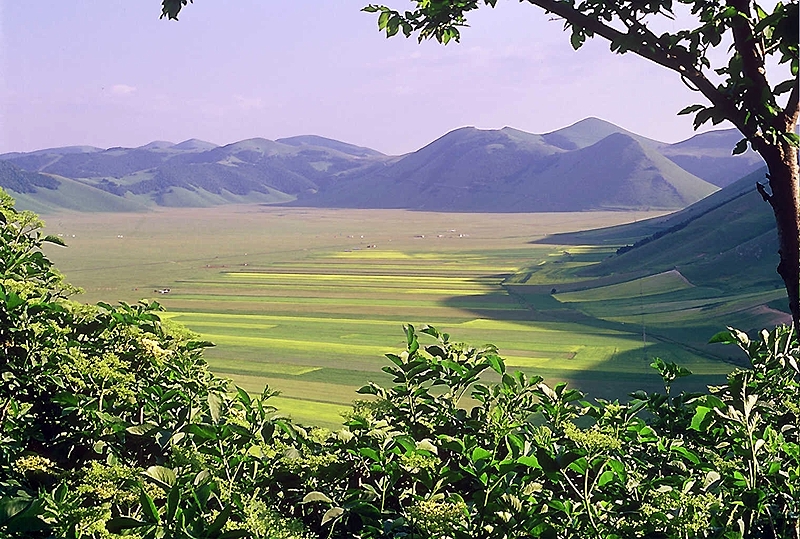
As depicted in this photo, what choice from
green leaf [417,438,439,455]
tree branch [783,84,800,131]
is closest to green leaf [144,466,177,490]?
green leaf [417,438,439,455]

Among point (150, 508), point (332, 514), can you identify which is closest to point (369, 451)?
point (332, 514)

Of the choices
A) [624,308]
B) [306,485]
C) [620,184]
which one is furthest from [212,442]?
[620,184]

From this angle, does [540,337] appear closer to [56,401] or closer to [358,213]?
[56,401]

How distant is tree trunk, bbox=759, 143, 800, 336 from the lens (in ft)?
5.18

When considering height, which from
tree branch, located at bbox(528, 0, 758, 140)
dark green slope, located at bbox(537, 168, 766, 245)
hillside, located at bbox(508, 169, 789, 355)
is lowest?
hillside, located at bbox(508, 169, 789, 355)

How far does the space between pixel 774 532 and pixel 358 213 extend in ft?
581

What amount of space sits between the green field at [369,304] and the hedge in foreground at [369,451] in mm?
5998

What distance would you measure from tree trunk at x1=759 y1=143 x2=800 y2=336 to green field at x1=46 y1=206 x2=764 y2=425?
22.6 ft

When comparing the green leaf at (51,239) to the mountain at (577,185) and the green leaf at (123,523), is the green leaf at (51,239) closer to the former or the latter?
the green leaf at (123,523)

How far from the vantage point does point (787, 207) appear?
1584mm

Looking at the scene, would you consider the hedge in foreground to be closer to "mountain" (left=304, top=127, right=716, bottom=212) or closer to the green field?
the green field

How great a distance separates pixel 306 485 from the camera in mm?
1623

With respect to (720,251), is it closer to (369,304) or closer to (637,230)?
(369,304)

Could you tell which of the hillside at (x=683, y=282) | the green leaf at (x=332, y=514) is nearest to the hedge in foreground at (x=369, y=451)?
the green leaf at (x=332, y=514)
